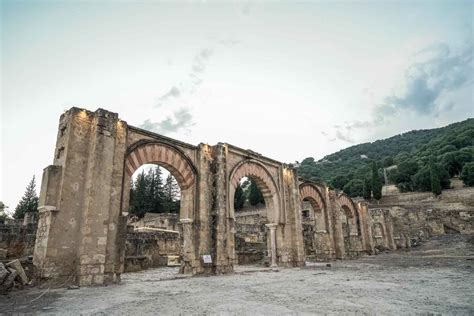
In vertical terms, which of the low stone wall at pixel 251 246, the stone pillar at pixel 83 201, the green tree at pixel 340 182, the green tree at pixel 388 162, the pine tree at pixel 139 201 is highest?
the green tree at pixel 388 162

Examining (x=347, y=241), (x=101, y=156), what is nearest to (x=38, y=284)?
(x=101, y=156)

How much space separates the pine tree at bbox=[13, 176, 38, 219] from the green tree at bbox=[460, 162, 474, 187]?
57027mm

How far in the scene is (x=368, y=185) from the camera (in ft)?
139

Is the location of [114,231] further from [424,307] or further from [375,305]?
[424,307]

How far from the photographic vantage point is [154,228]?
73.7 ft

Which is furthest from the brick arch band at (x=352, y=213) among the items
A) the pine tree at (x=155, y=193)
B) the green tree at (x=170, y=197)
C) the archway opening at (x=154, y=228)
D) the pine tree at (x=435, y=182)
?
the pine tree at (x=155, y=193)

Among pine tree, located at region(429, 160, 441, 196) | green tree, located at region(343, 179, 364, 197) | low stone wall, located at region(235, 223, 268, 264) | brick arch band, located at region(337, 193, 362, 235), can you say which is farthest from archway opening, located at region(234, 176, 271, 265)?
pine tree, located at region(429, 160, 441, 196)

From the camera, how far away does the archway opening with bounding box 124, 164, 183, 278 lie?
12.7 m

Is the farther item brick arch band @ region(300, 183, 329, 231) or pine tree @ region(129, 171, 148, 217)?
pine tree @ region(129, 171, 148, 217)

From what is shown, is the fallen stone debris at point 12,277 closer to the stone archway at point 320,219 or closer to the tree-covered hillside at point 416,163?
the stone archway at point 320,219

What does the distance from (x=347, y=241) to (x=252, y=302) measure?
17703 mm

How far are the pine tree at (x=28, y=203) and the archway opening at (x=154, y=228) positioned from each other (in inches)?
515

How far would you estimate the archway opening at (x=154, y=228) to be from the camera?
41.7ft

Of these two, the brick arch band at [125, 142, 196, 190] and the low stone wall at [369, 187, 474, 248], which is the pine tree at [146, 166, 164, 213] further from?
the brick arch band at [125, 142, 196, 190]
